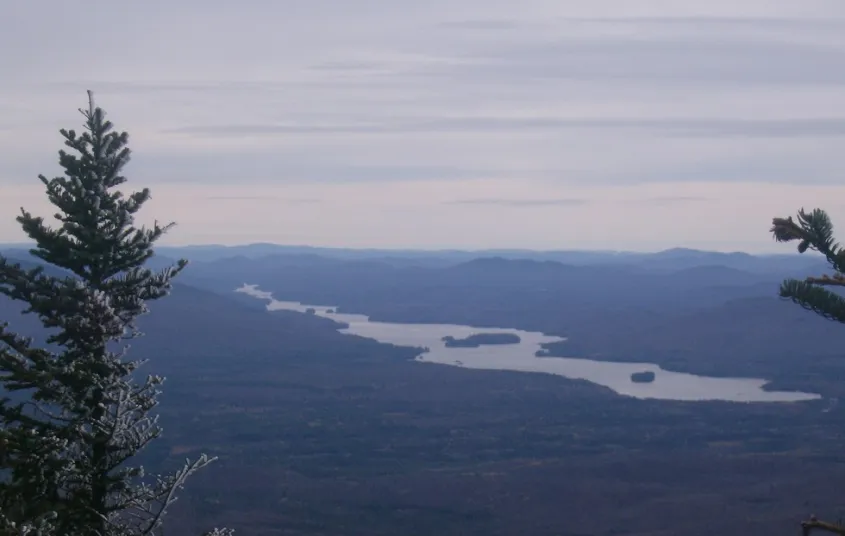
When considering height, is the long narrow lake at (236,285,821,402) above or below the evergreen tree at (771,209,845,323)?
below

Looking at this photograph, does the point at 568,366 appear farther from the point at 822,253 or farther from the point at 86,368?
the point at 822,253

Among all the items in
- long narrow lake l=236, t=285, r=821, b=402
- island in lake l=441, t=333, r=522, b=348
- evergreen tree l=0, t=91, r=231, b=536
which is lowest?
long narrow lake l=236, t=285, r=821, b=402

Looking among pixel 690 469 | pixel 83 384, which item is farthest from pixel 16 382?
pixel 690 469

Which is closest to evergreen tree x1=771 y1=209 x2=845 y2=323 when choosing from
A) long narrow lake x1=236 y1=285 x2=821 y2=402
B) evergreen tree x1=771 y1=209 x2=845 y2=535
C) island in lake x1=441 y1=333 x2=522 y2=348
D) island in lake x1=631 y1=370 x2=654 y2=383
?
evergreen tree x1=771 y1=209 x2=845 y2=535

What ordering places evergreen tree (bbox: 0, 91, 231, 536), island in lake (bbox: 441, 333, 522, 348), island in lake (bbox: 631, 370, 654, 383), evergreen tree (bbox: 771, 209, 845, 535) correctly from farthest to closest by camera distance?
island in lake (bbox: 441, 333, 522, 348) < island in lake (bbox: 631, 370, 654, 383) < evergreen tree (bbox: 0, 91, 231, 536) < evergreen tree (bbox: 771, 209, 845, 535)

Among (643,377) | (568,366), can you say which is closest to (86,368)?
(643,377)

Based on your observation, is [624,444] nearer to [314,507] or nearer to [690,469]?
[690,469]

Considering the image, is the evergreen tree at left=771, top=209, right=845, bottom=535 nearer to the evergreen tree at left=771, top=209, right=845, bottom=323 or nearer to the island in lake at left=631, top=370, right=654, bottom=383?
the evergreen tree at left=771, top=209, right=845, bottom=323
